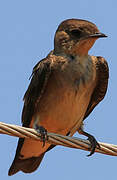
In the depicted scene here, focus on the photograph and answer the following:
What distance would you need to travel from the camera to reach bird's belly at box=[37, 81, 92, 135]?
8.27 meters

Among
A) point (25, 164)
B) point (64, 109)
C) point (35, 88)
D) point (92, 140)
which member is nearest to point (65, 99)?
point (64, 109)

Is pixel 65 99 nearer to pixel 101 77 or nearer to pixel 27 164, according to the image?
pixel 101 77

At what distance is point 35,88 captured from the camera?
840 cm

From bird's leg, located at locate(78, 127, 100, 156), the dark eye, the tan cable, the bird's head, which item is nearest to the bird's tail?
bird's leg, located at locate(78, 127, 100, 156)

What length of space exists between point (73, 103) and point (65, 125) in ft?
1.53

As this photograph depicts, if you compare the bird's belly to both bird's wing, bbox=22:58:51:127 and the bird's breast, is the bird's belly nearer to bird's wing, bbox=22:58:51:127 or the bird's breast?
the bird's breast

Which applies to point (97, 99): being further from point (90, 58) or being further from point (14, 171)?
point (14, 171)

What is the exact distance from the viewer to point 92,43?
8.31 meters

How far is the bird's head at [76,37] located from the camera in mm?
8305

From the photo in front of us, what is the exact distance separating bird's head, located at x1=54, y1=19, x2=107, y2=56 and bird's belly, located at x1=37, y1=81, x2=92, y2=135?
0.62 meters

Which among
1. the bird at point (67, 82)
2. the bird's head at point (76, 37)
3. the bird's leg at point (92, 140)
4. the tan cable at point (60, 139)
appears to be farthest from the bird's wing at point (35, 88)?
the tan cable at point (60, 139)

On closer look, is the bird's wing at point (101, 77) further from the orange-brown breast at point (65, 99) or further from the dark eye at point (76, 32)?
the dark eye at point (76, 32)

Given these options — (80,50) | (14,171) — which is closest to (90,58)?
(80,50)

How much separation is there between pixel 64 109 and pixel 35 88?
55cm
